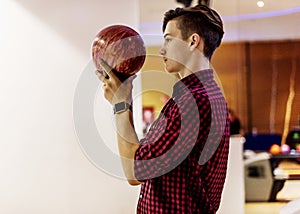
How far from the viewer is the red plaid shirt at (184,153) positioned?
127cm

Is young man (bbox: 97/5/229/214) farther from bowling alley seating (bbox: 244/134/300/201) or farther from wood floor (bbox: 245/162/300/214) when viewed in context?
bowling alley seating (bbox: 244/134/300/201)

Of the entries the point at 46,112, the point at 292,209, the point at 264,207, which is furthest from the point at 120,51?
the point at 264,207

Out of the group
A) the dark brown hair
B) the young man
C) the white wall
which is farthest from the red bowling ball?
the white wall

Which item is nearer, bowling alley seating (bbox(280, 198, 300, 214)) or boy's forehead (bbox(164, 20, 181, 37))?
boy's forehead (bbox(164, 20, 181, 37))

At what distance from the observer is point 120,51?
56.2 inches

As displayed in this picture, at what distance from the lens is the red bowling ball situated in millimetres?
1401

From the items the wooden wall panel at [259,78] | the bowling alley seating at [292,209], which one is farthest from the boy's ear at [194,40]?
the wooden wall panel at [259,78]

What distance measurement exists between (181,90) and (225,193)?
289 centimetres

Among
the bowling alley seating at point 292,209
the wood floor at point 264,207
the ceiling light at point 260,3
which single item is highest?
the ceiling light at point 260,3

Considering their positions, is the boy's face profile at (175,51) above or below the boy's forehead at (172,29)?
below

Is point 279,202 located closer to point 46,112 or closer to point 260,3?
point 260,3

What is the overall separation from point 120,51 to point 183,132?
1.12 feet

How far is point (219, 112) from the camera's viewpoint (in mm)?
1360

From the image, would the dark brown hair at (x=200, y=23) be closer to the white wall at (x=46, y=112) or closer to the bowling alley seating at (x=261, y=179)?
the white wall at (x=46, y=112)
